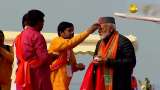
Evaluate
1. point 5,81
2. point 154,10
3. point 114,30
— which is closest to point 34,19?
point 114,30

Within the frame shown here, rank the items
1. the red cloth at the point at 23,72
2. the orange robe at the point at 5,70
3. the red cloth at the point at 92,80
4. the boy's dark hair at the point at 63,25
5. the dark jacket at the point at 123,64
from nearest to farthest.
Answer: the red cloth at the point at 23,72, the dark jacket at the point at 123,64, the red cloth at the point at 92,80, the boy's dark hair at the point at 63,25, the orange robe at the point at 5,70

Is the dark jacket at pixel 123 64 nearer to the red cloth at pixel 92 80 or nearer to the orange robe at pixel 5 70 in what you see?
the red cloth at pixel 92 80

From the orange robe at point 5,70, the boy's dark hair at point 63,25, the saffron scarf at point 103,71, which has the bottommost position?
the orange robe at point 5,70

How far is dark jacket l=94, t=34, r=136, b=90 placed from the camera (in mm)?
10031

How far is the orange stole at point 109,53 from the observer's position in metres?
10.1

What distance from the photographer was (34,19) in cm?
934

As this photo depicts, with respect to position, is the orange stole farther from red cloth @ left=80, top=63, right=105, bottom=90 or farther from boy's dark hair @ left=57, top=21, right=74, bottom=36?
boy's dark hair @ left=57, top=21, right=74, bottom=36

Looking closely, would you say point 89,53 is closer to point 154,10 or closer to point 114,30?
point 154,10

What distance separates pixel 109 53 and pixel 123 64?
0.26 metres

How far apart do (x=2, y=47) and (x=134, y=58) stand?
2.22 meters

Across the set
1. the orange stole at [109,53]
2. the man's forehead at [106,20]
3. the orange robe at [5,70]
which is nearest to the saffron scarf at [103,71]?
the orange stole at [109,53]

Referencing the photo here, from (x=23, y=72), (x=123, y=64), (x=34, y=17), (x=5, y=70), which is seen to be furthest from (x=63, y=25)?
(x=23, y=72)

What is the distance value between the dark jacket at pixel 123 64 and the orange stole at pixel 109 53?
0.06 metres

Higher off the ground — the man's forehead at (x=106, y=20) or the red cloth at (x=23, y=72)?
the man's forehead at (x=106, y=20)
